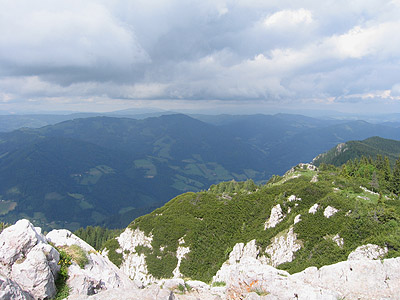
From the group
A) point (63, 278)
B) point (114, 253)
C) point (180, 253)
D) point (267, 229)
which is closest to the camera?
point (63, 278)

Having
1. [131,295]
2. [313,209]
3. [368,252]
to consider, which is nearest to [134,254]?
[313,209]

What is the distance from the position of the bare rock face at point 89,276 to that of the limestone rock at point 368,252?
27.4 m

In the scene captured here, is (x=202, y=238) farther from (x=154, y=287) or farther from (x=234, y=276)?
(x=154, y=287)

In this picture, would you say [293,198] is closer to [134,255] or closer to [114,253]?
[134,255]

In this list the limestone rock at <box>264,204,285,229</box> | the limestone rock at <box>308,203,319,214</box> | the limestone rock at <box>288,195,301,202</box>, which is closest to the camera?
the limestone rock at <box>308,203,319,214</box>

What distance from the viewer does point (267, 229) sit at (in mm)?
45906

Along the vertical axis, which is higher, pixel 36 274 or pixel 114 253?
pixel 36 274

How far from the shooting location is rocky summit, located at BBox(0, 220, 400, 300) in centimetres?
1413

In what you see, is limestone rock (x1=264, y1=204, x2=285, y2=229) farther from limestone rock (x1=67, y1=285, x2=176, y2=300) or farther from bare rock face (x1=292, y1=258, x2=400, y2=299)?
limestone rock (x1=67, y1=285, x2=176, y2=300)

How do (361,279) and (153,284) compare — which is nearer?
(361,279)

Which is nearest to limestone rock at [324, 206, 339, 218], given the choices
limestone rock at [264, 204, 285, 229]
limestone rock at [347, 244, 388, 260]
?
limestone rock at [264, 204, 285, 229]

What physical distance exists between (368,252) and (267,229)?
1961 cm

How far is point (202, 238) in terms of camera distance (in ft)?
167

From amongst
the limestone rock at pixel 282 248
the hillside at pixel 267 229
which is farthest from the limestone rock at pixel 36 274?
the limestone rock at pixel 282 248
